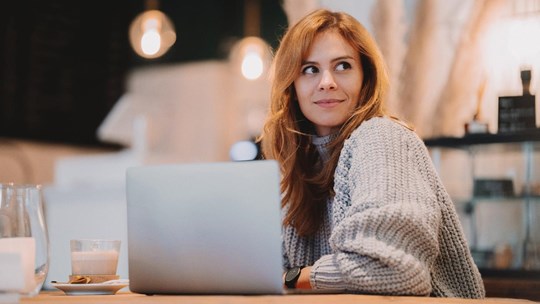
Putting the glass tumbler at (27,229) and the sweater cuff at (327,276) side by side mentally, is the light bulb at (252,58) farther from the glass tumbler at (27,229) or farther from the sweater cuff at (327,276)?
the glass tumbler at (27,229)

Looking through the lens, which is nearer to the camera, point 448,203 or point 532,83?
point 448,203

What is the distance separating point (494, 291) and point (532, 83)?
3.32ft

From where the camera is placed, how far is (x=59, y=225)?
14.1 ft

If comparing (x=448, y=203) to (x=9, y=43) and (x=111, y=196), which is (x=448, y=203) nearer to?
(x=111, y=196)

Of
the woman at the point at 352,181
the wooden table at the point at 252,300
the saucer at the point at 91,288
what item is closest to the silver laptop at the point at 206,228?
the wooden table at the point at 252,300

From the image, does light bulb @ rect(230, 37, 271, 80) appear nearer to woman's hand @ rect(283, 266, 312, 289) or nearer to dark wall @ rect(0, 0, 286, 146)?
dark wall @ rect(0, 0, 286, 146)

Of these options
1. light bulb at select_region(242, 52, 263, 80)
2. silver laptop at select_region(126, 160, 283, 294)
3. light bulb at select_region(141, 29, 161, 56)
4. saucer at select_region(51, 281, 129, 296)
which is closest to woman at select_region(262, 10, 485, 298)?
silver laptop at select_region(126, 160, 283, 294)

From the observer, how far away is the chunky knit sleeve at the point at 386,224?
143 centimetres

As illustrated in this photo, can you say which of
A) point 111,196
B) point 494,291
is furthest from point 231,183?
point 111,196

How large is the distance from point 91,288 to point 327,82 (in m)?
0.83

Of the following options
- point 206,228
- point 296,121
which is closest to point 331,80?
point 296,121

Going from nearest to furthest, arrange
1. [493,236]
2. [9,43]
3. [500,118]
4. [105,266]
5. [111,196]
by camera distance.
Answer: [105,266]
[500,118]
[493,236]
[111,196]
[9,43]

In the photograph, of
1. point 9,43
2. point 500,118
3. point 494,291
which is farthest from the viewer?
point 9,43

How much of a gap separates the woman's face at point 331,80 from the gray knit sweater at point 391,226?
0.20m
